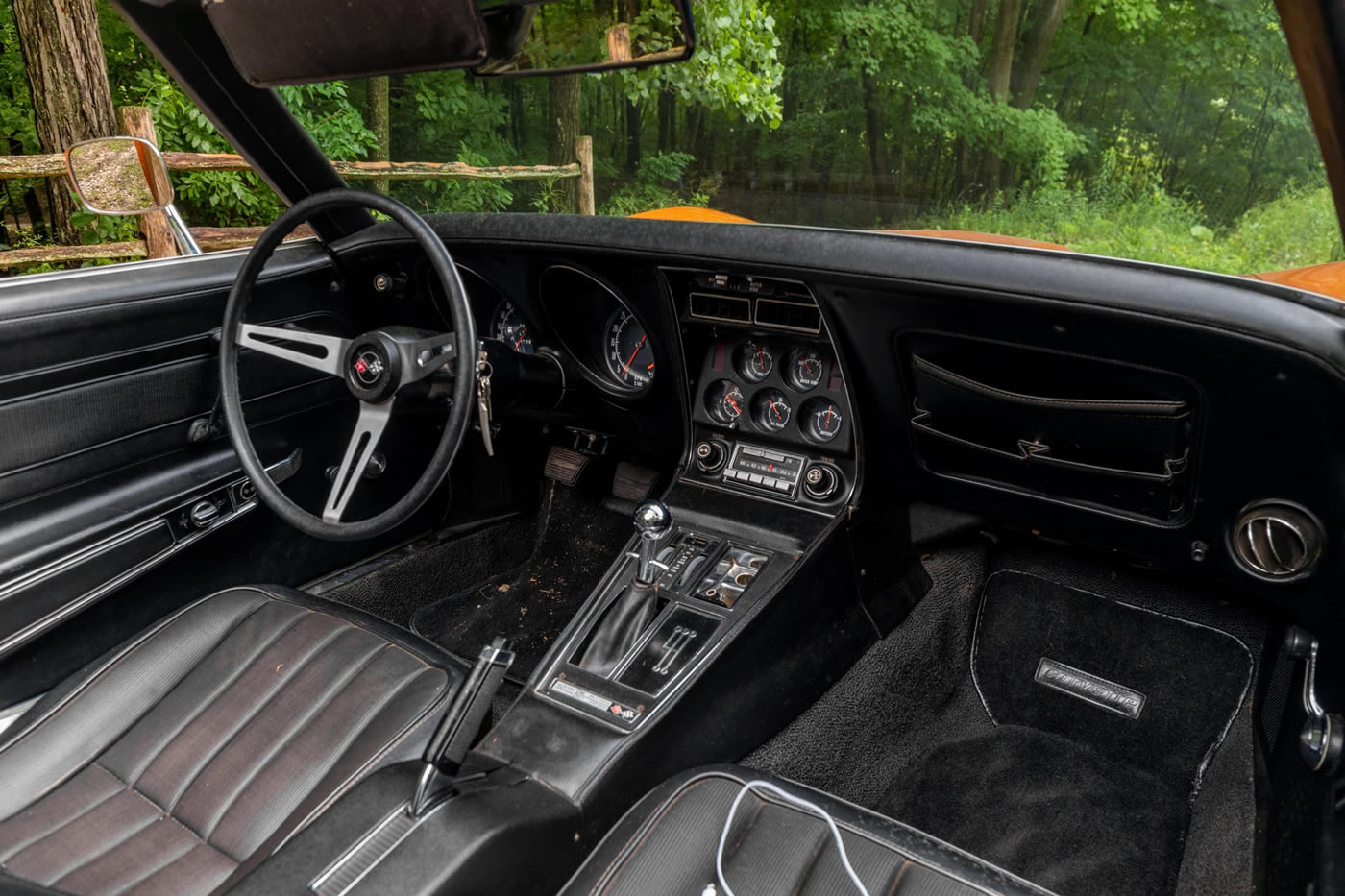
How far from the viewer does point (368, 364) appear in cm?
186

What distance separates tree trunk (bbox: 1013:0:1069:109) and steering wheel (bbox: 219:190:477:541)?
1.46 meters

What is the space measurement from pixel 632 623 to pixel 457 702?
65 centimetres

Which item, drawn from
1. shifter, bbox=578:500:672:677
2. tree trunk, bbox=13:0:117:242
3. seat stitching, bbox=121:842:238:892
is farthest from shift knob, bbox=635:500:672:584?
tree trunk, bbox=13:0:117:242

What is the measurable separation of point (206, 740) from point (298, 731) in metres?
0.17

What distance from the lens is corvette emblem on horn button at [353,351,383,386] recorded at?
1.85 meters

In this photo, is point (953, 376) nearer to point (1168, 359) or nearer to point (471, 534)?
point (1168, 359)

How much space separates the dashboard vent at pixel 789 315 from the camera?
6.89 feet

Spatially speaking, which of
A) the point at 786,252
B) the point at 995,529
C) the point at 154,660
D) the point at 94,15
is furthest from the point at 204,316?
the point at 94,15

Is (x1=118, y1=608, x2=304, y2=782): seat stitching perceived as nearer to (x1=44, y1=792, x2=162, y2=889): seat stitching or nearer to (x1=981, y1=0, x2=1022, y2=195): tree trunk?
(x1=44, y1=792, x2=162, y2=889): seat stitching

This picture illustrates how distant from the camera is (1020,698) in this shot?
238cm

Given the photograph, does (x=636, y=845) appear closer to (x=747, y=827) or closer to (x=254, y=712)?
(x=747, y=827)

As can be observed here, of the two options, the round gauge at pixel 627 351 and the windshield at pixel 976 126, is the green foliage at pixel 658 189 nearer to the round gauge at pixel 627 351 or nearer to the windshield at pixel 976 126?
the windshield at pixel 976 126

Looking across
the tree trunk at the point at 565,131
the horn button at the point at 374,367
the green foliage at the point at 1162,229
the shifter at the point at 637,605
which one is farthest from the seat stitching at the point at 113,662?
the tree trunk at the point at 565,131

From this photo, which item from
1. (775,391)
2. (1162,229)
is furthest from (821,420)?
(1162,229)
